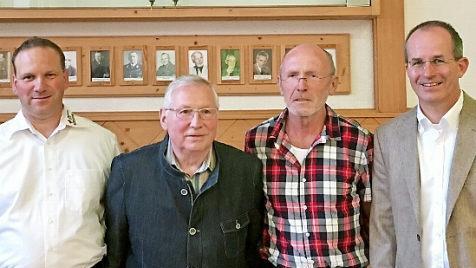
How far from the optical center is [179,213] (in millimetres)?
2078

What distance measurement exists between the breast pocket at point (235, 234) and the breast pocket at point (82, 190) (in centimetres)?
53

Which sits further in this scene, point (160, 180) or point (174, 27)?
point (174, 27)

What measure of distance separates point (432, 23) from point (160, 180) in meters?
1.17

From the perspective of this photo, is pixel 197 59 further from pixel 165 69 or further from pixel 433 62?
pixel 433 62

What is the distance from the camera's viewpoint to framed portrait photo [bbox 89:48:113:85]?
10.2ft

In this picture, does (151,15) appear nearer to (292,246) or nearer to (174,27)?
(174,27)

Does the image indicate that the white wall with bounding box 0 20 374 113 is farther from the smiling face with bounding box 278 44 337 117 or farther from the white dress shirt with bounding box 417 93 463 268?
the white dress shirt with bounding box 417 93 463 268

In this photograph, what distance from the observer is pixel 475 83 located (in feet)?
10.8

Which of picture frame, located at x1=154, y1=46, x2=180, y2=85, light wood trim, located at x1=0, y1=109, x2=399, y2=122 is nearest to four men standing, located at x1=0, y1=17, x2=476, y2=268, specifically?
light wood trim, located at x1=0, y1=109, x2=399, y2=122

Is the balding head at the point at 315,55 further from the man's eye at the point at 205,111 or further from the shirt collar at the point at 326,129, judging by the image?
the man's eye at the point at 205,111

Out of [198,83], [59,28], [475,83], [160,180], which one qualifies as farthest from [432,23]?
[59,28]

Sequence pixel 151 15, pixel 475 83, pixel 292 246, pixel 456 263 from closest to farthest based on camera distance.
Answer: pixel 456 263 → pixel 292 246 → pixel 151 15 → pixel 475 83

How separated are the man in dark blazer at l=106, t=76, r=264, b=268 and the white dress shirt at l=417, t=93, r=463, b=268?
0.63 meters

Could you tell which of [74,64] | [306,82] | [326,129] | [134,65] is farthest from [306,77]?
[74,64]
